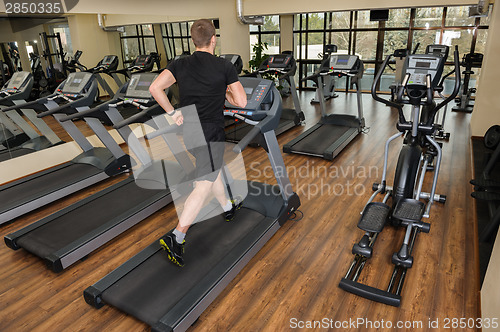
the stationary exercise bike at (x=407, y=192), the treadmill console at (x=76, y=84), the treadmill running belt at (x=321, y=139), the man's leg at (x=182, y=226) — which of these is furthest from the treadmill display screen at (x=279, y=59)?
the man's leg at (x=182, y=226)

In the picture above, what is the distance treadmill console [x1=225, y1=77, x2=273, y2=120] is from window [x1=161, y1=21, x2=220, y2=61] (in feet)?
12.5

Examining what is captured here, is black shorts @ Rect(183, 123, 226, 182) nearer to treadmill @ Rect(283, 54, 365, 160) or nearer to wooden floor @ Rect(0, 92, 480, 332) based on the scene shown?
wooden floor @ Rect(0, 92, 480, 332)

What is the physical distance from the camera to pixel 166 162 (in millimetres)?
4012

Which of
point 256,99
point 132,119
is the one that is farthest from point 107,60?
point 256,99

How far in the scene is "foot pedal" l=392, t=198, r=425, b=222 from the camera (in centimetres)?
247

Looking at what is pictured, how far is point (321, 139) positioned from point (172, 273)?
3.38m

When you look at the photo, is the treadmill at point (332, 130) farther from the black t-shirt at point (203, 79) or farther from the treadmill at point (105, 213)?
the black t-shirt at point (203, 79)

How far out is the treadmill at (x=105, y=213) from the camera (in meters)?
2.64

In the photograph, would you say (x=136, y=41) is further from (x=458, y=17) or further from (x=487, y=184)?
(x=458, y=17)

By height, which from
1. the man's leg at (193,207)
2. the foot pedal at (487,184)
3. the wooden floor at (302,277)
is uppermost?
the man's leg at (193,207)

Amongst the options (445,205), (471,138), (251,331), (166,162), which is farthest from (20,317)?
(471,138)

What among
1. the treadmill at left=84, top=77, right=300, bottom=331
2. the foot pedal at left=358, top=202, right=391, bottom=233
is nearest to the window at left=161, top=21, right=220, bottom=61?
the treadmill at left=84, top=77, right=300, bottom=331

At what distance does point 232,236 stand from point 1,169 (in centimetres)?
316

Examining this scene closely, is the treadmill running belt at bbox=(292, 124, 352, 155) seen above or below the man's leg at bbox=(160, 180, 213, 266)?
below
